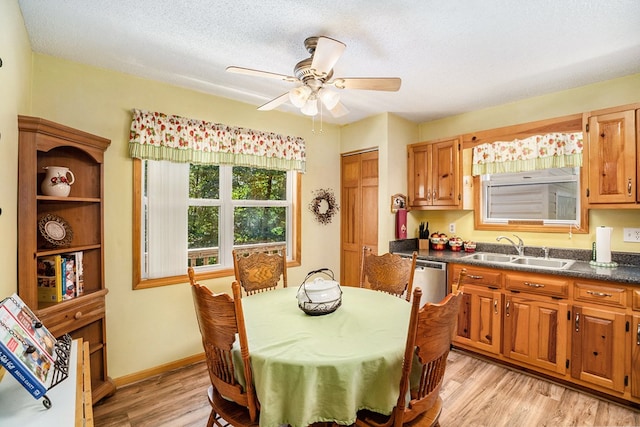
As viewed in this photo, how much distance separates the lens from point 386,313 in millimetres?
1813

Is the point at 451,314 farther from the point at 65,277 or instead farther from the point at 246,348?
the point at 65,277

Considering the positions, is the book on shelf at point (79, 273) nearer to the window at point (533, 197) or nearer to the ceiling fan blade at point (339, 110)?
the ceiling fan blade at point (339, 110)

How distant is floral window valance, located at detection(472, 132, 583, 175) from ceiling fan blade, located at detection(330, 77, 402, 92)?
185 cm

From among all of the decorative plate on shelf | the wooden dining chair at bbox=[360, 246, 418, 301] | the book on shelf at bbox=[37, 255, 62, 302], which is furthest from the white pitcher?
the wooden dining chair at bbox=[360, 246, 418, 301]

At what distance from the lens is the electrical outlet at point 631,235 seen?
257 cm

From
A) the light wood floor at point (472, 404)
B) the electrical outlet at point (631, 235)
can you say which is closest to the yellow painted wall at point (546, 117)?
the electrical outlet at point (631, 235)

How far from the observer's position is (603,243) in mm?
2555

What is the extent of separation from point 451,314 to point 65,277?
2403 millimetres

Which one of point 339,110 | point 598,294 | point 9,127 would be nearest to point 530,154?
point 598,294

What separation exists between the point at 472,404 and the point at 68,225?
125 inches

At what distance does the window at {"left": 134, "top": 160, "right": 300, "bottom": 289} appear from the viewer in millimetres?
2654

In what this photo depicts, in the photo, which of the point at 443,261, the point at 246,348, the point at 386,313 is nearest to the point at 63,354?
the point at 246,348

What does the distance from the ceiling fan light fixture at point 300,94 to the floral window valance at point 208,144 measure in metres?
1.27

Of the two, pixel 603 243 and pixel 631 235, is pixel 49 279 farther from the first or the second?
pixel 631 235
